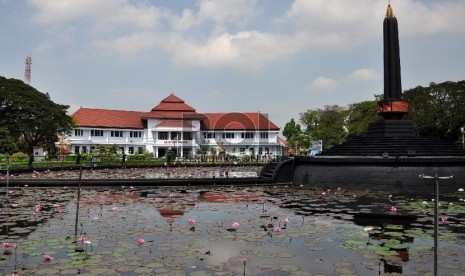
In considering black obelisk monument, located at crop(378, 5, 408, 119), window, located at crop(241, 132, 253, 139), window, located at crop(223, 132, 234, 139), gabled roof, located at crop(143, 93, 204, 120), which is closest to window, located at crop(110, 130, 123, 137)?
gabled roof, located at crop(143, 93, 204, 120)

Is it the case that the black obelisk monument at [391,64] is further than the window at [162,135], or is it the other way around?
the window at [162,135]

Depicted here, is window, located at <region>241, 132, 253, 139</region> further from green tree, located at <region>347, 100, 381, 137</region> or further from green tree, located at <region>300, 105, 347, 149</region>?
green tree, located at <region>347, 100, 381, 137</region>

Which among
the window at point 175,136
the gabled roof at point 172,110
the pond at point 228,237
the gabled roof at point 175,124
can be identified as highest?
the gabled roof at point 172,110

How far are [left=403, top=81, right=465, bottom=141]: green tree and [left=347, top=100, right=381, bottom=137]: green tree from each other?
7212 millimetres

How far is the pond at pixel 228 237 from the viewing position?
613cm

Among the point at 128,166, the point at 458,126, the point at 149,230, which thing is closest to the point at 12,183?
the point at 149,230

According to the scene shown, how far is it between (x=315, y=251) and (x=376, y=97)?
57.0m

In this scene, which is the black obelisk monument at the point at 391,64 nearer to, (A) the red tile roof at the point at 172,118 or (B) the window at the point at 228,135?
(A) the red tile roof at the point at 172,118

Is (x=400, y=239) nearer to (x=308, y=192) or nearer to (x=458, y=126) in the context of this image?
(x=308, y=192)

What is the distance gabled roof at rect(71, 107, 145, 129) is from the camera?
5994 cm

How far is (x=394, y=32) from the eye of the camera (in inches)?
862

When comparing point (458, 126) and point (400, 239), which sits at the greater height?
point (458, 126)

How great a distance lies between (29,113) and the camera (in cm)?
3903

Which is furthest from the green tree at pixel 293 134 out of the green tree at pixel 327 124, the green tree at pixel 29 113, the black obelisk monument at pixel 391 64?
the black obelisk monument at pixel 391 64
